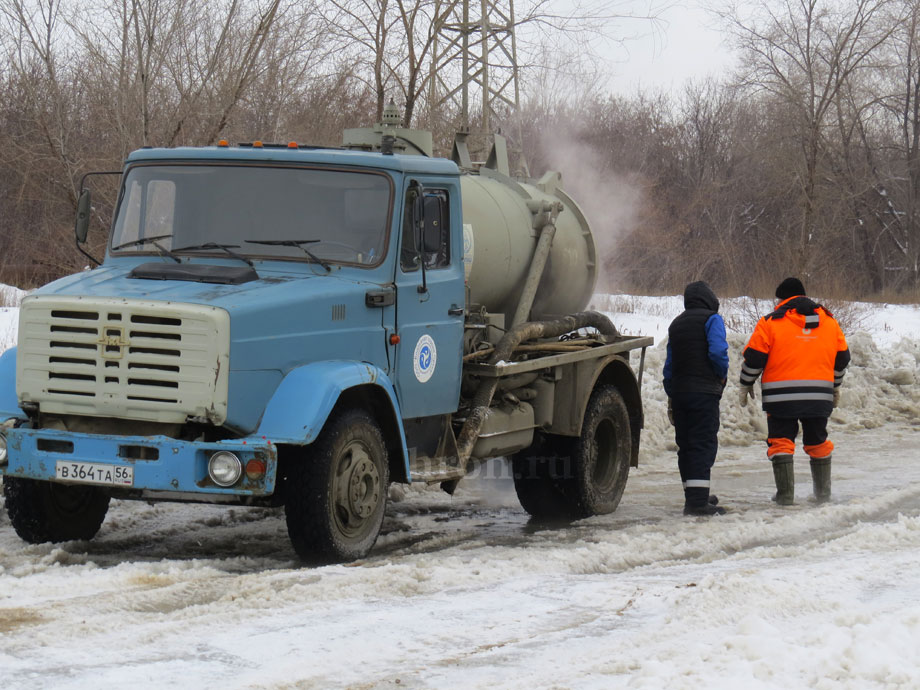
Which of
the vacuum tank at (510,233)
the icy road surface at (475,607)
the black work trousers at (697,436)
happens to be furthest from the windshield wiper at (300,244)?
the black work trousers at (697,436)

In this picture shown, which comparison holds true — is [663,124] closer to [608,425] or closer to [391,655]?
[608,425]

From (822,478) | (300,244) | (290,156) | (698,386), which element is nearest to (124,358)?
(300,244)

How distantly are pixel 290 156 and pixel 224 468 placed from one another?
200cm

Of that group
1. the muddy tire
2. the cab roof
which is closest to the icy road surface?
the muddy tire

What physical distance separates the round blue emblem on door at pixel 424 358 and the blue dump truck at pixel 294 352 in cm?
1

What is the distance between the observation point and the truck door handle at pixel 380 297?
7082 millimetres

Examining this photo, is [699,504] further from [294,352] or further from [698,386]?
[294,352]

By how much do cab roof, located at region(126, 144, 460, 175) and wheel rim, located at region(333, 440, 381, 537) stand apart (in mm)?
1647

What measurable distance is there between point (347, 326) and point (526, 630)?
2.34 m

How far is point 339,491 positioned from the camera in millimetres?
6809

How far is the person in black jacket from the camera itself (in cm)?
919

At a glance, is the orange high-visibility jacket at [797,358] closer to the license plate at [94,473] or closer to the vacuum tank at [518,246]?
the vacuum tank at [518,246]

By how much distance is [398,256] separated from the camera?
7348 millimetres

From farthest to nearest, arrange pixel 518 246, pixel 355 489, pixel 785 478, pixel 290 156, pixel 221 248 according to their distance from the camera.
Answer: pixel 785 478 < pixel 518 246 < pixel 290 156 < pixel 221 248 < pixel 355 489
